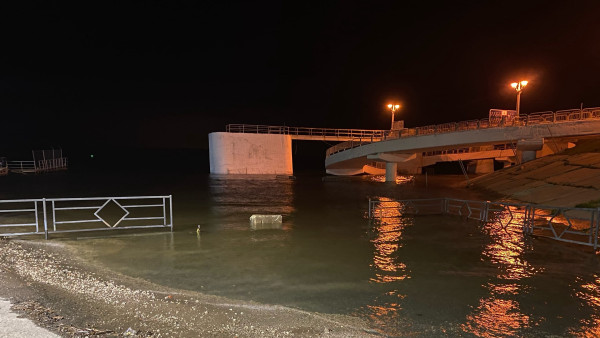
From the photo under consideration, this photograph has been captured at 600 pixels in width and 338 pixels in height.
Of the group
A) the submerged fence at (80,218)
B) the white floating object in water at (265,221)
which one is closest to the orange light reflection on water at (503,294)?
the white floating object in water at (265,221)

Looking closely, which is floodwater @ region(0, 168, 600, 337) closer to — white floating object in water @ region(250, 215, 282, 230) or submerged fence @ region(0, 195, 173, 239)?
white floating object in water @ region(250, 215, 282, 230)

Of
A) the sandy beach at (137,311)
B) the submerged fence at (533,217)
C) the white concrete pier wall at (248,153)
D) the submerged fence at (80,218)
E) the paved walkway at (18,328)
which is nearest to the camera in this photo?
the paved walkway at (18,328)

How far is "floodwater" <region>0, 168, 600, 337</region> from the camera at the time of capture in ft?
18.7

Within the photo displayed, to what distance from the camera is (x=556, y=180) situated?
19703 millimetres

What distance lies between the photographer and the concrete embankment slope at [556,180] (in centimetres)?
1591

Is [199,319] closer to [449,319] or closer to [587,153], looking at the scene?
[449,319]

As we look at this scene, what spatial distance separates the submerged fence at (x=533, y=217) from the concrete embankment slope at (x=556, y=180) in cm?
132

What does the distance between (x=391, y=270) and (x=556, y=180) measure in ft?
57.5

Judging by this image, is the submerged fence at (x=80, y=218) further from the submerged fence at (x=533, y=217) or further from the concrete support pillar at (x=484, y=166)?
the concrete support pillar at (x=484, y=166)

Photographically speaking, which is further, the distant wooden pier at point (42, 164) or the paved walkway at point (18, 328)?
the distant wooden pier at point (42, 164)

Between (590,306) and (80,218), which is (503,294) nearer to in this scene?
(590,306)

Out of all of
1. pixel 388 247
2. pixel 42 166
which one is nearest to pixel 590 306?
pixel 388 247

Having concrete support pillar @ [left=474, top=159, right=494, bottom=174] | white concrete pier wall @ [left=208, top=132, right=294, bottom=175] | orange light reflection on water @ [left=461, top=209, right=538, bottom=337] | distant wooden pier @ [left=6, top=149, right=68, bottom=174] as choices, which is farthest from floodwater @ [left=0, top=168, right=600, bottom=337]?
distant wooden pier @ [left=6, top=149, right=68, bottom=174]

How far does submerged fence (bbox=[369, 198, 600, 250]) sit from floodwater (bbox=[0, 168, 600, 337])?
25.3 inches
